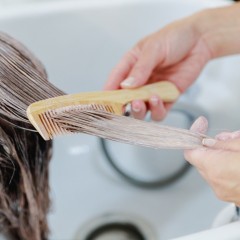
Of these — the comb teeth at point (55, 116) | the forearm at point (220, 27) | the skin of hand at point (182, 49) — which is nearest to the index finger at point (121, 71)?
the skin of hand at point (182, 49)

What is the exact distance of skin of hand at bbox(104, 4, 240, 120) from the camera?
74cm

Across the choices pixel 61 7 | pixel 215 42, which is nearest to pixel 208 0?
pixel 215 42

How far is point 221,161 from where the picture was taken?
0.45m

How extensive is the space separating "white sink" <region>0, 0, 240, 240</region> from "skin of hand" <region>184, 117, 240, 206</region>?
14.4 inches

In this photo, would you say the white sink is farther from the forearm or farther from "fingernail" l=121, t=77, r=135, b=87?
"fingernail" l=121, t=77, r=135, b=87

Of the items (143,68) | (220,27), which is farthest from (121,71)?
(220,27)

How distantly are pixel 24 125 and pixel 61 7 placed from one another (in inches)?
17.1

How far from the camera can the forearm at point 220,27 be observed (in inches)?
30.4

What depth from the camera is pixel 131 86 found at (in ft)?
2.21

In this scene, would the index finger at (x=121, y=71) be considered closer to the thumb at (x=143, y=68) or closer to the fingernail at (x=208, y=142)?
the thumb at (x=143, y=68)

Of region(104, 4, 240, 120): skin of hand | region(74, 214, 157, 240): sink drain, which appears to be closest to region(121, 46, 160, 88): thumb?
region(104, 4, 240, 120): skin of hand

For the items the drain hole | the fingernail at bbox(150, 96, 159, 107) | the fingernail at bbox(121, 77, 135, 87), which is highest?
the fingernail at bbox(121, 77, 135, 87)

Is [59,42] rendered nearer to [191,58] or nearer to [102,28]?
[102,28]

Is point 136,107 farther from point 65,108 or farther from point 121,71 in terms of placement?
point 65,108
